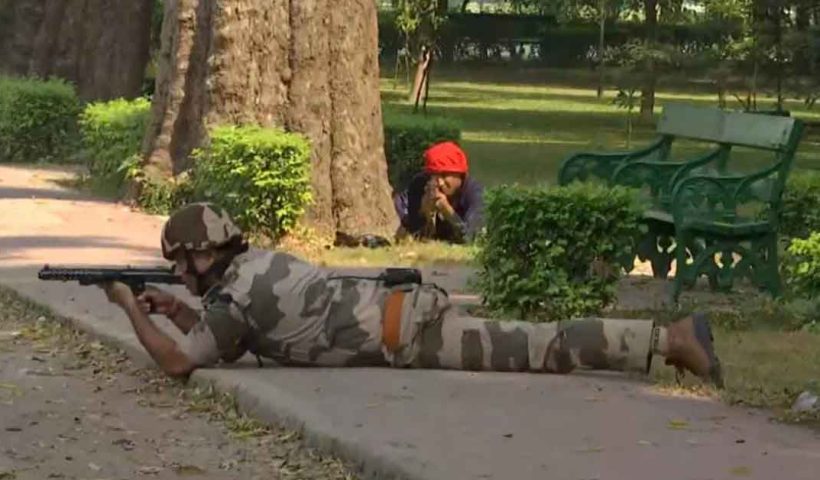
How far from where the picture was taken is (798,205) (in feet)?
37.6

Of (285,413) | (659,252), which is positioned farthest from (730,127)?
(285,413)

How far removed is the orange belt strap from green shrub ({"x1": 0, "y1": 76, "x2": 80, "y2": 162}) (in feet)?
43.0

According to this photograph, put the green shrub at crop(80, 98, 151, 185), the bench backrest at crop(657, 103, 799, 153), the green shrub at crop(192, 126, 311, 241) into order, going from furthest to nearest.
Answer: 1. the green shrub at crop(80, 98, 151, 185)
2. the green shrub at crop(192, 126, 311, 241)
3. the bench backrest at crop(657, 103, 799, 153)

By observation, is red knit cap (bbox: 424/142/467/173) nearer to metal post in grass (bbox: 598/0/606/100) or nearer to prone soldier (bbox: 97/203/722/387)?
prone soldier (bbox: 97/203/722/387)

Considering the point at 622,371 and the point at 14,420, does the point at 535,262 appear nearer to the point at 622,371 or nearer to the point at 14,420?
the point at 622,371

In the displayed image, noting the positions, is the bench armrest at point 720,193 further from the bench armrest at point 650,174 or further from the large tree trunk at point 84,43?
the large tree trunk at point 84,43

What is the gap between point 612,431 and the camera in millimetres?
6910

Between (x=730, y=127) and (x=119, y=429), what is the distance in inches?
206

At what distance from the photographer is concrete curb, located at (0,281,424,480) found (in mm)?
6441

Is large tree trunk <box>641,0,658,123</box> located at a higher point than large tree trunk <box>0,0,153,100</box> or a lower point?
lower

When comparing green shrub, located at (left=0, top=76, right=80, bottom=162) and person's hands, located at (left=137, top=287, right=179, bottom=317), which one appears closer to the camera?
person's hands, located at (left=137, top=287, right=179, bottom=317)

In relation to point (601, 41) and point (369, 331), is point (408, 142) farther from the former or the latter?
point (601, 41)

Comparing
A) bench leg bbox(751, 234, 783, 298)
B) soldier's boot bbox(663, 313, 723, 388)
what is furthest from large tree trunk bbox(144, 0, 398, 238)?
soldier's boot bbox(663, 313, 723, 388)

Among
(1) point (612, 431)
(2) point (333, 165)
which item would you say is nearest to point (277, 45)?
(2) point (333, 165)
